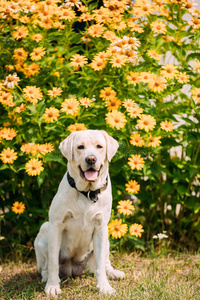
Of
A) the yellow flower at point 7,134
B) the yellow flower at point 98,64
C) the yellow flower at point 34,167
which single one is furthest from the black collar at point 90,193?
the yellow flower at point 98,64

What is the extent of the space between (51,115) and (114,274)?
1.53 m

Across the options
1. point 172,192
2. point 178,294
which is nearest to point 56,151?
point 172,192

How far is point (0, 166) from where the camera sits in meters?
3.84

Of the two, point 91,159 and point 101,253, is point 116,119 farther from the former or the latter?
point 101,253

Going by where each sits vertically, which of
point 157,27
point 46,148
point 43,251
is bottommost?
point 43,251

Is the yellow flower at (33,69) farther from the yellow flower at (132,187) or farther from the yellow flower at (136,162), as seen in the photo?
the yellow flower at (132,187)

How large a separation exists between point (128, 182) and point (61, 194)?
0.98 metres

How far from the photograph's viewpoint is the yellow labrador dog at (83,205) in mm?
3057

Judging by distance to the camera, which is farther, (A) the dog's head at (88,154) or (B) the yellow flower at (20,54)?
(B) the yellow flower at (20,54)

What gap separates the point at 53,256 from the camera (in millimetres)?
3135

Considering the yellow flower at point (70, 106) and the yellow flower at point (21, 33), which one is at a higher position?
the yellow flower at point (21, 33)

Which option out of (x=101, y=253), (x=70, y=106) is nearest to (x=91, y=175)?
(x=101, y=253)

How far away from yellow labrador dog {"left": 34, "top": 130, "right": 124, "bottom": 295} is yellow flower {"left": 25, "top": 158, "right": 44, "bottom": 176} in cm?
47

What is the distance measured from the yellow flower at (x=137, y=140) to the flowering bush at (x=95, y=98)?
0.01 meters
